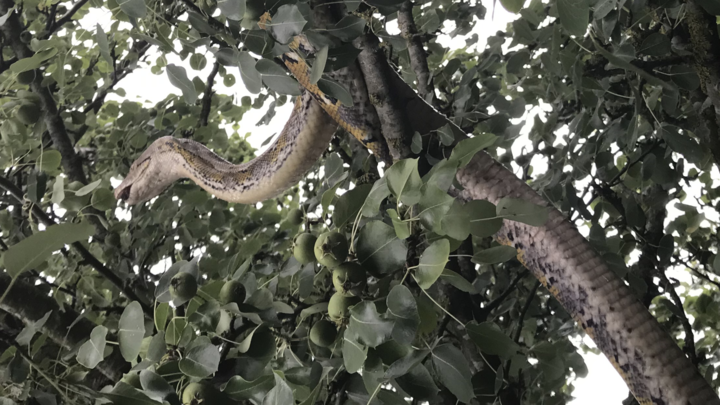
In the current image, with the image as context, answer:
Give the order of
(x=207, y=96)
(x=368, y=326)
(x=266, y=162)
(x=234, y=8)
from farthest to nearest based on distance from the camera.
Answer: (x=207, y=96) → (x=266, y=162) → (x=234, y=8) → (x=368, y=326)

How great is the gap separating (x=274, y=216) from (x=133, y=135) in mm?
625

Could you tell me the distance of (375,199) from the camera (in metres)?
0.48

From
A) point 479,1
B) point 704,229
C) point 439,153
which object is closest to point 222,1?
point 439,153

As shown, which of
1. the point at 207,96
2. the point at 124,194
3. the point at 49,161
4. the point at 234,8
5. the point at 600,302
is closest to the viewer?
the point at 234,8

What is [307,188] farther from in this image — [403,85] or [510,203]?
[510,203]

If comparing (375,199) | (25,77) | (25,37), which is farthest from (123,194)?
(375,199)

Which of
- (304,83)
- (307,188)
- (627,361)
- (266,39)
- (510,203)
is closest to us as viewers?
(510,203)

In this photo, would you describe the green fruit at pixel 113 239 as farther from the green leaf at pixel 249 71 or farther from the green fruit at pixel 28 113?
the green leaf at pixel 249 71

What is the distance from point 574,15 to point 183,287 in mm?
513

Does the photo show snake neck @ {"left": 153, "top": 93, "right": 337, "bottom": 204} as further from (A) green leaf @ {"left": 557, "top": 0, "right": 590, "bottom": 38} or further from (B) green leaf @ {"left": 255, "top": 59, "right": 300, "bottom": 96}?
(A) green leaf @ {"left": 557, "top": 0, "right": 590, "bottom": 38}

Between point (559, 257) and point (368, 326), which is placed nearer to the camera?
point (368, 326)

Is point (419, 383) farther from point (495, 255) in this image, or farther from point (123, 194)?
point (123, 194)

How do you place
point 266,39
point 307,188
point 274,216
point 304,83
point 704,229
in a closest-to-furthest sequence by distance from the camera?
point 266,39
point 304,83
point 274,216
point 704,229
point 307,188

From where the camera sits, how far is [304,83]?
958 mm
